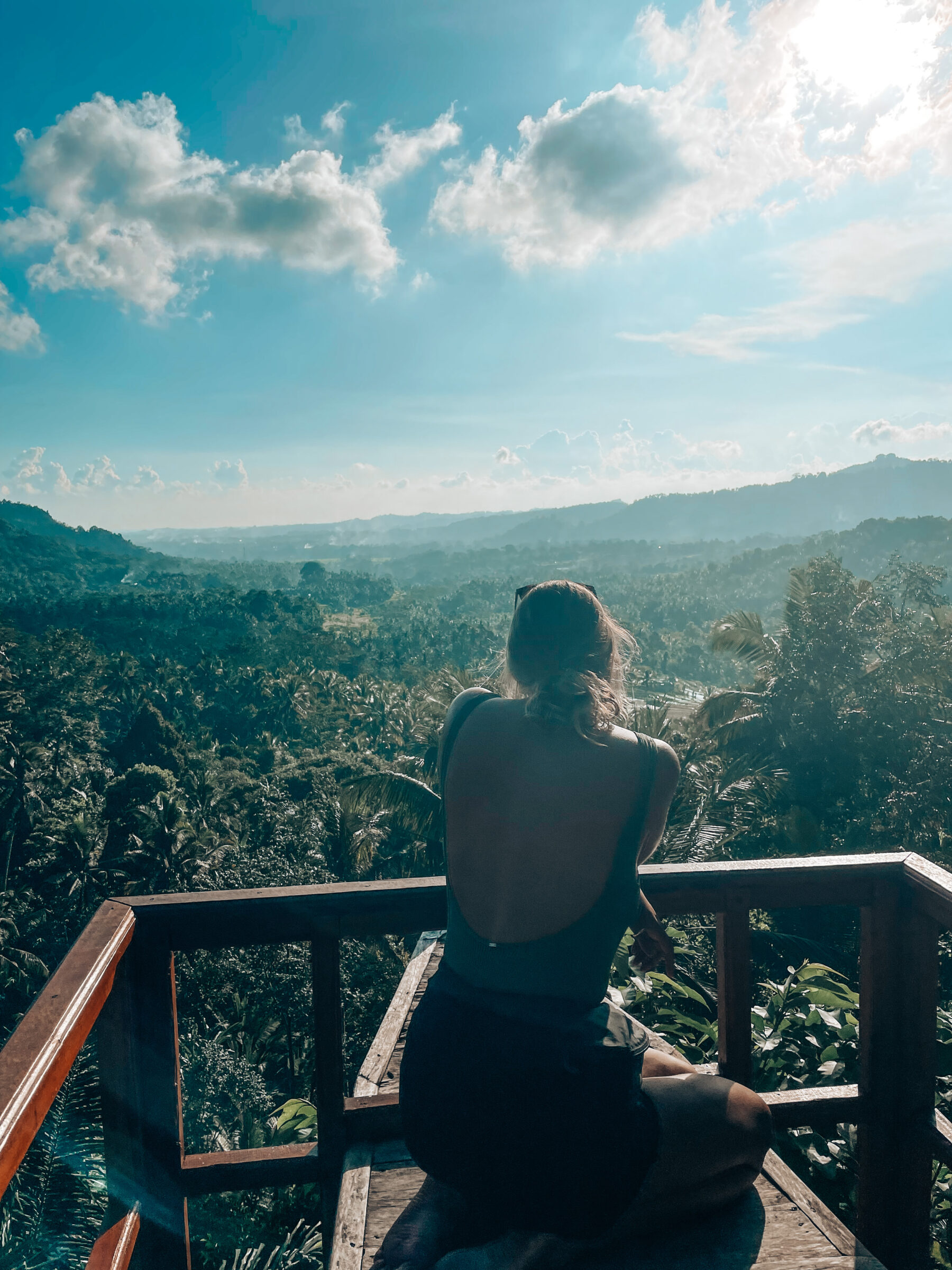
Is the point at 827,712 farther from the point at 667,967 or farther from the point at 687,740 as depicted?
the point at 667,967

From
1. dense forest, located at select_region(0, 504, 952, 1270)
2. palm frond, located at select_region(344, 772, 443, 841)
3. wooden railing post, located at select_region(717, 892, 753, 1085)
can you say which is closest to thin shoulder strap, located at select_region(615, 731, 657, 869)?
dense forest, located at select_region(0, 504, 952, 1270)

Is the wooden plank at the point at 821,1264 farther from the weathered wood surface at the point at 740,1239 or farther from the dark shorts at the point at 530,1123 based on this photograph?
the dark shorts at the point at 530,1123

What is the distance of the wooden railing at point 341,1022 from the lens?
1.69m

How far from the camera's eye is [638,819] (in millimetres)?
1499

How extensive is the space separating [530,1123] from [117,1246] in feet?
2.75

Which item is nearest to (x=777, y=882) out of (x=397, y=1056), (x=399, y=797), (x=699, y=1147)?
(x=699, y=1147)

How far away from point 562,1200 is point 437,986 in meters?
0.40

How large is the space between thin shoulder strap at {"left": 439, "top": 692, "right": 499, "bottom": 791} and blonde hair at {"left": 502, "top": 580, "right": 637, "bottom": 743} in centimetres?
10

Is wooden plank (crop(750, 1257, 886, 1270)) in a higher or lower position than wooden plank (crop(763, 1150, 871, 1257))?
higher

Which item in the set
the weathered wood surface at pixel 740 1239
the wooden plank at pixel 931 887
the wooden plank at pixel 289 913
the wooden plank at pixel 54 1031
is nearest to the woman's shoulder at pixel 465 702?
the wooden plank at pixel 289 913

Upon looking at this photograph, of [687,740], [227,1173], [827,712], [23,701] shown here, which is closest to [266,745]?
[23,701]

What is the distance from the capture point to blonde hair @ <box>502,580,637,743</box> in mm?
1553

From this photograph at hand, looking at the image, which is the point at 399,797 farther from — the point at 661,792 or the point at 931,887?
the point at 661,792

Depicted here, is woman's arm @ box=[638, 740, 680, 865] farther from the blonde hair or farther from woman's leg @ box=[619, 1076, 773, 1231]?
woman's leg @ box=[619, 1076, 773, 1231]
